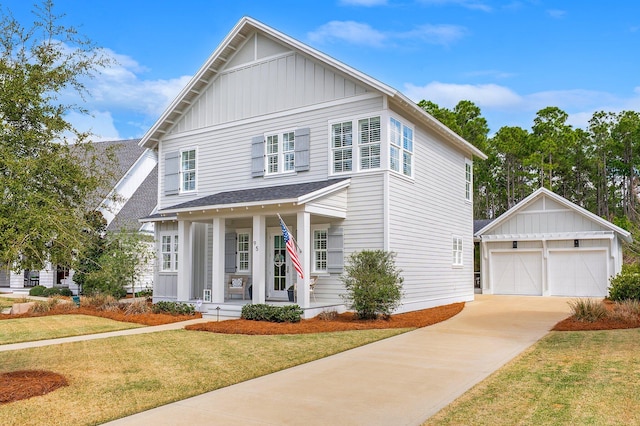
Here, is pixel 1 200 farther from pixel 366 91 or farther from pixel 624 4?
pixel 624 4

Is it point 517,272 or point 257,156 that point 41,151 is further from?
point 517,272

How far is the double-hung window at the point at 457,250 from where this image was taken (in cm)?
2111

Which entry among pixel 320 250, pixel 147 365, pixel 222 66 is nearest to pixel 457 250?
pixel 320 250

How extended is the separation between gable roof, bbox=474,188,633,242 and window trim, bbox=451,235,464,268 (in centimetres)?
427

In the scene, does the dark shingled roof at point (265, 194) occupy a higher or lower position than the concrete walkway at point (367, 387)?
higher

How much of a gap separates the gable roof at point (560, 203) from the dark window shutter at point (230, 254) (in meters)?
12.4

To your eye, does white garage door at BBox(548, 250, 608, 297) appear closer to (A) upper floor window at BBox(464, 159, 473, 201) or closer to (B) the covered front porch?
(A) upper floor window at BBox(464, 159, 473, 201)

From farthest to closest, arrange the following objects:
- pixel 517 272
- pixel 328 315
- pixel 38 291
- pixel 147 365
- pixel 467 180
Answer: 1. pixel 38 291
2. pixel 517 272
3. pixel 467 180
4. pixel 328 315
5. pixel 147 365

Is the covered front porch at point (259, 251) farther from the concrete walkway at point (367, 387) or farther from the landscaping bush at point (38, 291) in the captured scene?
the landscaping bush at point (38, 291)

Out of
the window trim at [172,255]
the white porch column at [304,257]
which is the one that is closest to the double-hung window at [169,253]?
the window trim at [172,255]

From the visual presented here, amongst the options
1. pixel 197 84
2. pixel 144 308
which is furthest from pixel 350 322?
pixel 197 84

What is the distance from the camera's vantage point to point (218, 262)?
16.4 m

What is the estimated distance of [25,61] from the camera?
7.78 metres

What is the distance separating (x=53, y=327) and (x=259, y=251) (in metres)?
5.59
